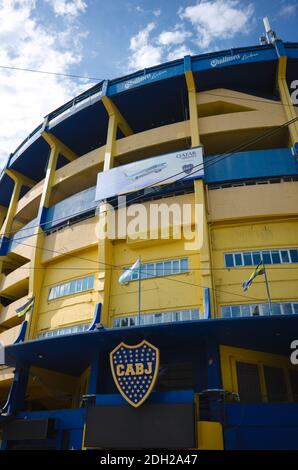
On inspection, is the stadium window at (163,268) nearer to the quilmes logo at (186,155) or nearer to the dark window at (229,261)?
the dark window at (229,261)

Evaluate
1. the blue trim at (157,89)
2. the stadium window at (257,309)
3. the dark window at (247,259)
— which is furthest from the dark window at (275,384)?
the blue trim at (157,89)

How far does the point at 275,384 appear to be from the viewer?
18.3 m

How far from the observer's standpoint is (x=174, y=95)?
28.2 meters

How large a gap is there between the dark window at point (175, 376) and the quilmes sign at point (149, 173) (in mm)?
11391

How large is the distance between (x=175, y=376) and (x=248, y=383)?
13.6 feet

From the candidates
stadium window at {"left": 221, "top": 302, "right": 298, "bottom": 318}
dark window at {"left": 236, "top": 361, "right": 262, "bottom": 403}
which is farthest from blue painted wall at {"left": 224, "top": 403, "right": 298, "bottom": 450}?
stadium window at {"left": 221, "top": 302, "right": 298, "bottom": 318}

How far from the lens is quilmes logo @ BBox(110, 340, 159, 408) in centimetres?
1474

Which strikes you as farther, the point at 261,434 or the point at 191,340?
the point at 191,340

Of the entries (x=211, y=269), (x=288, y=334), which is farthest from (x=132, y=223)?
(x=288, y=334)

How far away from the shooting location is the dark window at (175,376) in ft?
62.7

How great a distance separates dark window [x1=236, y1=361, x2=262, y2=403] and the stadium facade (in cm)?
7

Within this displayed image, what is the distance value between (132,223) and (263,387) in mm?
12375

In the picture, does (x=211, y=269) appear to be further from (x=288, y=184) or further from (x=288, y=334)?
(x=288, y=184)

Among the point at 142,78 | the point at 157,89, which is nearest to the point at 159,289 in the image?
the point at 157,89
